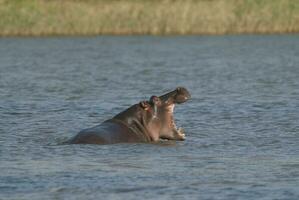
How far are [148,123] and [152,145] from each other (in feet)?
1.11

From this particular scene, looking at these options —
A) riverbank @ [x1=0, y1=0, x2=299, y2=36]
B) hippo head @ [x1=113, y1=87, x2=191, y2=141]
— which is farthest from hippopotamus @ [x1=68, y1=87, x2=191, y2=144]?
riverbank @ [x1=0, y1=0, x2=299, y2=36]

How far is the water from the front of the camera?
1059 cm

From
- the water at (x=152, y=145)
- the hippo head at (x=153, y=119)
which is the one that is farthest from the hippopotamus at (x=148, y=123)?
the water at (x=152, y=145)

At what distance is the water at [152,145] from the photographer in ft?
34.8

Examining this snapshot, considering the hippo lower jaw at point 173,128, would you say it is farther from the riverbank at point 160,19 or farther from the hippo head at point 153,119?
the riverbank at point 160,19

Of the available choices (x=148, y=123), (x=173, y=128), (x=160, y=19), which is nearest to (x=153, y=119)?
(x=148, y=123)

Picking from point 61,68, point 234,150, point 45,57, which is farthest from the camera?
point 45,57

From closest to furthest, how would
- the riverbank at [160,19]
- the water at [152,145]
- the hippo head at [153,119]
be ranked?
the water at [152,145] → the hippo head at [153,119] → the riverbank at [160,19]

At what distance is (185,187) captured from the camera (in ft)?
34.4

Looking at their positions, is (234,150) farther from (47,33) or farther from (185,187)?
(47,33)

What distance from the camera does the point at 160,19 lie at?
4184cm

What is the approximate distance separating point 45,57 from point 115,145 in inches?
841

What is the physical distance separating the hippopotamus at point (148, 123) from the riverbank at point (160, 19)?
27.6 m

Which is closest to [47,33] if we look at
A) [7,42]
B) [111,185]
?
[7,42]
